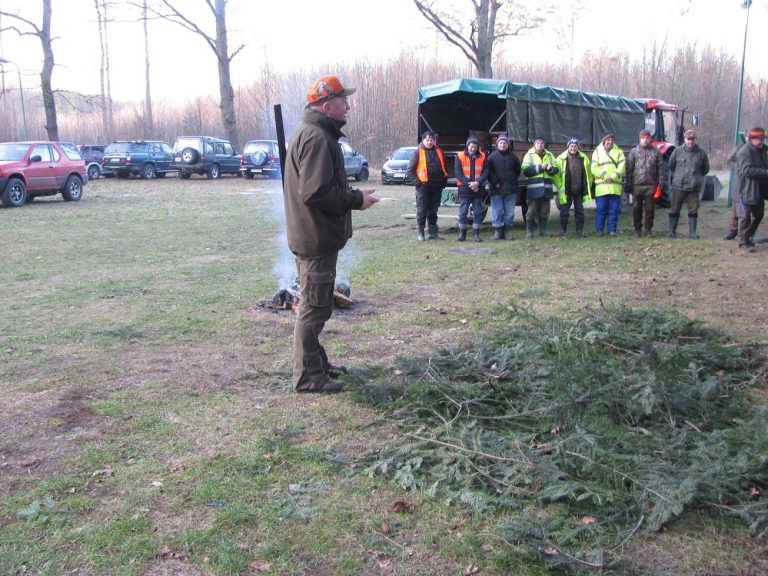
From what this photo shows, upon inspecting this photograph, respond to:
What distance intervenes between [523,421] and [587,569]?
150 centimetres

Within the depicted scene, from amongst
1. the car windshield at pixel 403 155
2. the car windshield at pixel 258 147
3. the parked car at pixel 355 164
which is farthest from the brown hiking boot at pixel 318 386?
the car windshield at pixel 258 147

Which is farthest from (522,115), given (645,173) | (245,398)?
(245,398)

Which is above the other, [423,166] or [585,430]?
[423,166]

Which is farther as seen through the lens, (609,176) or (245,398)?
(609,176)

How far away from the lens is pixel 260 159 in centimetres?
2812

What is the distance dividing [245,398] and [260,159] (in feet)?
79.4

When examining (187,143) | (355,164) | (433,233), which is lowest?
(433,233)

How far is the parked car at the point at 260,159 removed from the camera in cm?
2830

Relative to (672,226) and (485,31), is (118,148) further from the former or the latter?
(672,226)

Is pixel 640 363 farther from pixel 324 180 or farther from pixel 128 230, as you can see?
pixel 128 230

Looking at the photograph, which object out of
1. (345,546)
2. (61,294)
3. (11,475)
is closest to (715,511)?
(345,546)

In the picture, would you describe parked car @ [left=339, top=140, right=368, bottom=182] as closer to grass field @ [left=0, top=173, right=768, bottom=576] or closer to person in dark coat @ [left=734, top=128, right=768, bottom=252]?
grass field @ [left=0, top=173, right=768, bottom=576]

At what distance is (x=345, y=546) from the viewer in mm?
3170

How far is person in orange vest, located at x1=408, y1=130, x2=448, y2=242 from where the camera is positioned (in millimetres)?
12430
